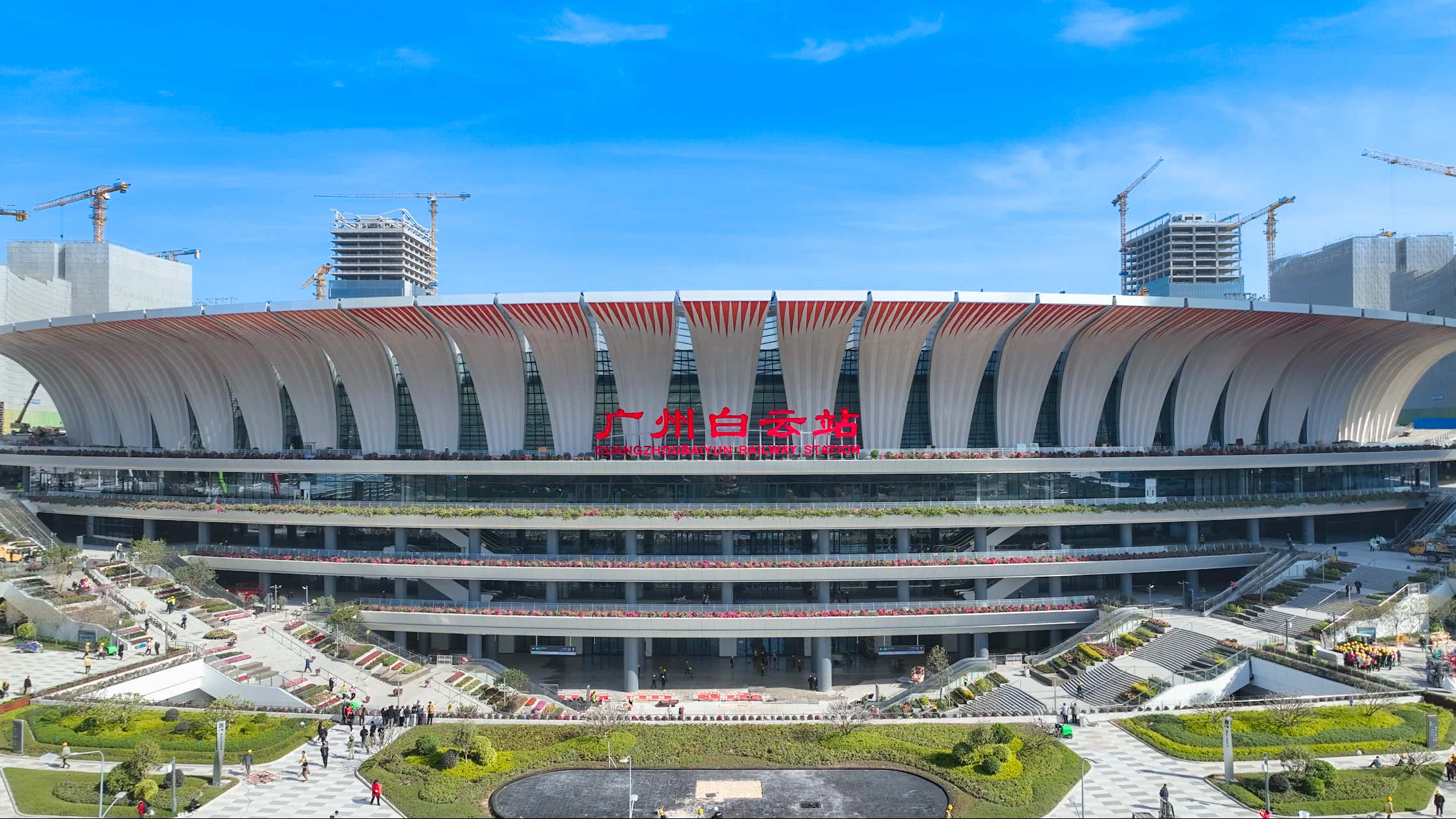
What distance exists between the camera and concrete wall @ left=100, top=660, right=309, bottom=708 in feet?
100.0

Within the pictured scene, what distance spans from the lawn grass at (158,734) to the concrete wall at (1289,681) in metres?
34.6

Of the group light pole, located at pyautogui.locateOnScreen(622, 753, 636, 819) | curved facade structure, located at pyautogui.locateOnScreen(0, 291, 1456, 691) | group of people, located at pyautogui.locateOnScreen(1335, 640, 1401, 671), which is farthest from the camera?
curved facade structure, located at pyautogui.locateOnScreen(0, 291, 1456, 691)

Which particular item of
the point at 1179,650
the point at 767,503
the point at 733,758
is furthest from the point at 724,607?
the point at 1179,650

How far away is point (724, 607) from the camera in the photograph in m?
39.8

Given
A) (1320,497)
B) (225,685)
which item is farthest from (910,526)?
(225,685)

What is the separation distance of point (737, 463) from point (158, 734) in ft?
81.9

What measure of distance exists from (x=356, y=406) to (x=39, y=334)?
2106 centimetres

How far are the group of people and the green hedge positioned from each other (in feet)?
10.1

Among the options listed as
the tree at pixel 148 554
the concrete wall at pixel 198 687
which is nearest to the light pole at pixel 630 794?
the concrete wall at pixel 198 687

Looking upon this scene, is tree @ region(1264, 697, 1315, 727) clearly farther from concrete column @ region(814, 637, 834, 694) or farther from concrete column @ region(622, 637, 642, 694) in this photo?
concrete column @ region(622, 637, 642, 694)

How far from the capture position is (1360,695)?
28156mm

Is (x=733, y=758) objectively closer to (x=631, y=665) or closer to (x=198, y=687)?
(x=631, y=665)

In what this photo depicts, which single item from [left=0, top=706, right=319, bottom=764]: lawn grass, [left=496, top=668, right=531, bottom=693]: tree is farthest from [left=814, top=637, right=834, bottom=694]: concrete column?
[left=0, top=706, right=319, bottom=764]: lawn grass

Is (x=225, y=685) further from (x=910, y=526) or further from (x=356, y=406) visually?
(x=910, y=526)
